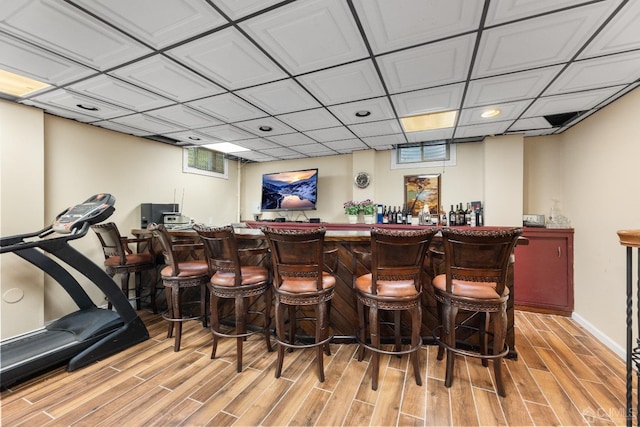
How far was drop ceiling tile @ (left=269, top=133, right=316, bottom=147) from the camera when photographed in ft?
13.3

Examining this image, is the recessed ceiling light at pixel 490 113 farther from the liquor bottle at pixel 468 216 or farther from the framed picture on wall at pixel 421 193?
the liquor bottle at pixel 468 216

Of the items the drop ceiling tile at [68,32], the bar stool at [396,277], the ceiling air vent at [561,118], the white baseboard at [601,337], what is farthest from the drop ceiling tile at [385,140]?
the white baseboard at [601,337]

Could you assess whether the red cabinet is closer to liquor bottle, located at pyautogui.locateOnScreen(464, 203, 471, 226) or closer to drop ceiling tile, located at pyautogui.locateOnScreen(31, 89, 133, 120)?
liquor bottle, located at pyautogui.locateOnScreen(464, 203, 471, 226)

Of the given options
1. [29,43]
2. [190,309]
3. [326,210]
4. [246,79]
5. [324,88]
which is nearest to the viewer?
[29,43]

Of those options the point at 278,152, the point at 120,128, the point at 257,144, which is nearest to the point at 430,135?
the point at 278,152

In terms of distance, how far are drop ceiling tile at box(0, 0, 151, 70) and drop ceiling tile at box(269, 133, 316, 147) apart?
2249 mm

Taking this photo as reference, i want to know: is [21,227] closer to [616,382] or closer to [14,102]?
[14,102]

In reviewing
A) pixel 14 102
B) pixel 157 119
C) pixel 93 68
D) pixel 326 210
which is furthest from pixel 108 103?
pixel 326 210

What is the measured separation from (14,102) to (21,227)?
4.55ft

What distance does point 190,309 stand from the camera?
11.0ft

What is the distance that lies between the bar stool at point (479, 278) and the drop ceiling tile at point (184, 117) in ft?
10.2

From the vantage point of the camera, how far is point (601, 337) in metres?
2.75

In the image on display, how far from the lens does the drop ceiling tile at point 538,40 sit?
1565mm

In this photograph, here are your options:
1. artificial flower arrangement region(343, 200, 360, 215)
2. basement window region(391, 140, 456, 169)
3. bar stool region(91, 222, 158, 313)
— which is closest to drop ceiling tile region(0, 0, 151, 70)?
bar stool region(91, 222, 158, 313)
